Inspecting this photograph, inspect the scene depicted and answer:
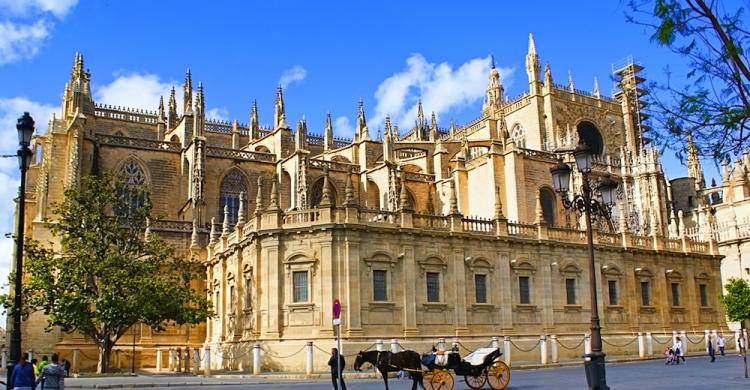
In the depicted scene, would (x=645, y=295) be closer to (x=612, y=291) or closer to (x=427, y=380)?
(x=612, y=291)

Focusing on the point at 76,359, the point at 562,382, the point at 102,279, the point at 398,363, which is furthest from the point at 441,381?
the point at 76,359

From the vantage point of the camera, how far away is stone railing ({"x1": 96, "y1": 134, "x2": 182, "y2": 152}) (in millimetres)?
42750

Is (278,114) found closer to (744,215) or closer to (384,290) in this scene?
(384,290)

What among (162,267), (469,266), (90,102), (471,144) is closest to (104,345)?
(162,267)

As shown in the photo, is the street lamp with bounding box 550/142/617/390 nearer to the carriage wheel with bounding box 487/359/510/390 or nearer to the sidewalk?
the carriage wheel with bounding box 487/359/510/390

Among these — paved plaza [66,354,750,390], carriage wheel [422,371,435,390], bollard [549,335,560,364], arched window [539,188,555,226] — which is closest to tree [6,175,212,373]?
paved plaza [66,354,750,390]

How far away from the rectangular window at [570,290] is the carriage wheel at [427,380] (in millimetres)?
16797

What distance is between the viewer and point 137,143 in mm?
43688

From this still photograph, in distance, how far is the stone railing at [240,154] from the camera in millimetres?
44719

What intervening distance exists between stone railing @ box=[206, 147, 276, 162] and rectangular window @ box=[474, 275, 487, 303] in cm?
2074

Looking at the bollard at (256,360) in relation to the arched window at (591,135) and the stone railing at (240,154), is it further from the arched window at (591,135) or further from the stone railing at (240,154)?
the arched window at (591,135)

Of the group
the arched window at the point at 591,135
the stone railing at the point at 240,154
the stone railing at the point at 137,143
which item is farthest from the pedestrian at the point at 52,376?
the arched window at the point at 591,135

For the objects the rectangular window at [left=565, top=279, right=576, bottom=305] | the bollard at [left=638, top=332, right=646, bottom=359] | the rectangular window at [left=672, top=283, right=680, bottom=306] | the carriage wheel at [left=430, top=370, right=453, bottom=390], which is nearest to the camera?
the carriage wheel at [left=430, top=370, right=453, bottom=390]

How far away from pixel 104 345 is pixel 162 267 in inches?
224
